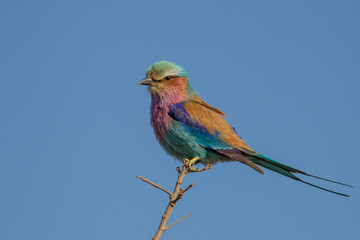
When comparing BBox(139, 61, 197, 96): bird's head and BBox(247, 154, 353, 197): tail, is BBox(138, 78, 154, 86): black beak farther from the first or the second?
BBox(247, 154, 353, 197): tail

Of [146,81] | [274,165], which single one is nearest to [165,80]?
[146,81]

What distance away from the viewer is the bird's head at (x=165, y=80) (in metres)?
5.11

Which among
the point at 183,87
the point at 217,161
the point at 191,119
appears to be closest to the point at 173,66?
the point at 183,87

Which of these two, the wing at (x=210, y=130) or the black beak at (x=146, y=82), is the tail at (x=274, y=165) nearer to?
the wing at (x=210, y=130)

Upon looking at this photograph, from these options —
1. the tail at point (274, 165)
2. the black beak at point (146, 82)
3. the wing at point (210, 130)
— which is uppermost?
the black beak at point (146, 82)

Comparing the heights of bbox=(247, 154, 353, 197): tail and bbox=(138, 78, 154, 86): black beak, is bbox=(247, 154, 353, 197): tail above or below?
below

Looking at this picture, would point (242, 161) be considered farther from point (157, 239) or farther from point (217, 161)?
point (157, 239)

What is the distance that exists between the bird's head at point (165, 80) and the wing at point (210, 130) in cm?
25

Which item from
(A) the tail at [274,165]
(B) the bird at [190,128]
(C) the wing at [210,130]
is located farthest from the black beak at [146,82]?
(A) the tail at [274,165]

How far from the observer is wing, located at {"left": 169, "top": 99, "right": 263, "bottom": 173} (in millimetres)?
4719

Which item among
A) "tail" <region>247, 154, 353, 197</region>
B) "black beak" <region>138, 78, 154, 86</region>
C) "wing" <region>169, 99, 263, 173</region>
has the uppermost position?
"black beak" <region>138, 78, 154, 86</region>

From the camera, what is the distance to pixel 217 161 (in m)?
4.91

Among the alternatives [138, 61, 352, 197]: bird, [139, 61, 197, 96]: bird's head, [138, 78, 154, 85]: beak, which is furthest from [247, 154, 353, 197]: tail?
[138, 78, 154, 85]: beak

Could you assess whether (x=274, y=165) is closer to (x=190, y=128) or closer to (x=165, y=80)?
(x=190, y=128)
